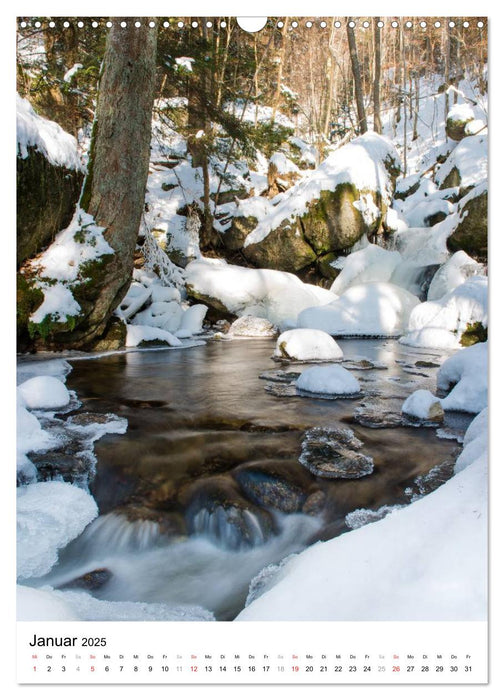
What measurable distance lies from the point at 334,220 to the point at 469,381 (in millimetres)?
8860

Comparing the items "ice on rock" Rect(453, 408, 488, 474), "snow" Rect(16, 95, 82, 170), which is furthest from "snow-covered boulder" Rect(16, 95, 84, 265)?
"ice on rock" Rect(453, 408, 488, 474)

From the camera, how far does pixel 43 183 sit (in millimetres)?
5066

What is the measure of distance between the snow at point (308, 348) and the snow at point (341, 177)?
6509 mm

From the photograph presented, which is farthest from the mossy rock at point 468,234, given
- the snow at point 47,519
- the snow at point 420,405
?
the snow at point 47,519

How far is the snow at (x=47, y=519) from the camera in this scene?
5.68 feet

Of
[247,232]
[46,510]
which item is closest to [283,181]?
[247,232]

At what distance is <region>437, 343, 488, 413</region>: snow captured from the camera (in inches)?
127

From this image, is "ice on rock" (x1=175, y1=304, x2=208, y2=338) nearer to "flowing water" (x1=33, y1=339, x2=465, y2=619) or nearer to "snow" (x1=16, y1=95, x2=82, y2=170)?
"snow" (x1=16, y1=95, x2=82, y2=170)

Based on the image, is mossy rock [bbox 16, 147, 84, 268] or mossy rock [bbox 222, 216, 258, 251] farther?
mossy rock [bbox 222, 216, 258, 251]

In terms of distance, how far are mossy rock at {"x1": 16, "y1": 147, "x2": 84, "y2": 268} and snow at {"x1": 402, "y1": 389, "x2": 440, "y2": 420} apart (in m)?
4.00

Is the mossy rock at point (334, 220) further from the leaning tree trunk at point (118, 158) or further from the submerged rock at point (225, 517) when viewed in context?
the submerged rock at point (225, 517)

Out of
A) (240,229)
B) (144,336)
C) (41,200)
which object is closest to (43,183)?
(41,200)
